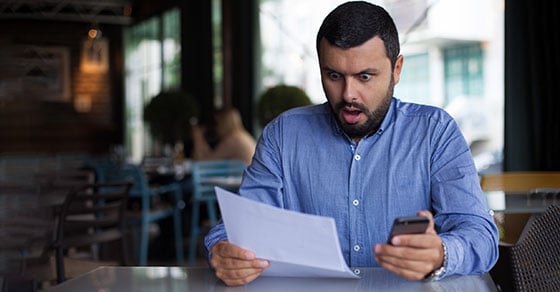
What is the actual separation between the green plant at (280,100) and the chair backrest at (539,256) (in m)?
5.18

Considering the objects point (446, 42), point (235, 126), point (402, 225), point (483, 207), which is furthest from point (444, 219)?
point (235, 126)

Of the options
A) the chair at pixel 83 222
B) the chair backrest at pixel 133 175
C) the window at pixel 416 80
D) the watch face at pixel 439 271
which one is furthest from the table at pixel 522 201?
the chair backrest at pixel 133 175

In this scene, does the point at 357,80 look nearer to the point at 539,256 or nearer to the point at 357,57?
the point at 357,57

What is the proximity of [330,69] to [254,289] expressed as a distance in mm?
511

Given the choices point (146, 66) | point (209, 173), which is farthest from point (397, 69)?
point (146, 66)

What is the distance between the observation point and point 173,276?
4.88ft

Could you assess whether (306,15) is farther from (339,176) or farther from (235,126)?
(339,176)

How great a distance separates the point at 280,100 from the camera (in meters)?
7.11

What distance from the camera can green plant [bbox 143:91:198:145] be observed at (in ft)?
31.8

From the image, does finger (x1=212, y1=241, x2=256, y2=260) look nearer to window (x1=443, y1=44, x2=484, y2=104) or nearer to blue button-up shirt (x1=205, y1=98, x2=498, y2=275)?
blue button-up shirt (x1=205, y1=98, x2=498, y2=275)

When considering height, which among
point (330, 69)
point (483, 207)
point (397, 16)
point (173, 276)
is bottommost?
point (173, 276)

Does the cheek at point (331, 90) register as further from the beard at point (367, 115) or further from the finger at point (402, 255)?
the finger at point (402, 255)

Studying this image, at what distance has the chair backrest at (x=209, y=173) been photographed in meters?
5.70

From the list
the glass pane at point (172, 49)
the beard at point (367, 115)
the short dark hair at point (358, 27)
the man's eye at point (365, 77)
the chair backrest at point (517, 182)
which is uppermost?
the glass pane at point (172, 49)
